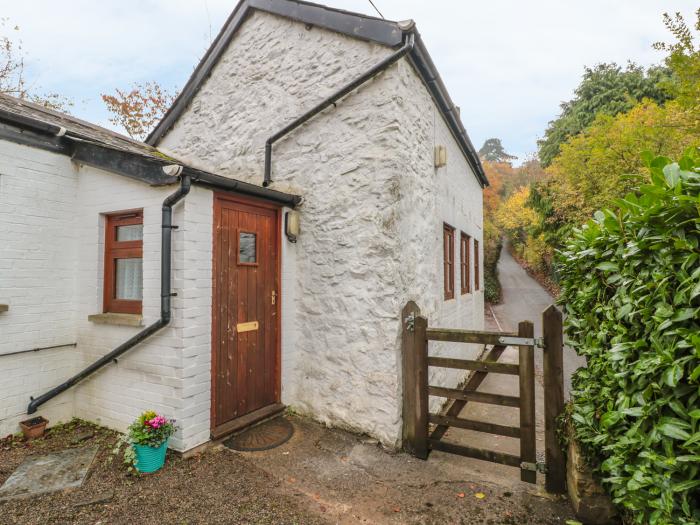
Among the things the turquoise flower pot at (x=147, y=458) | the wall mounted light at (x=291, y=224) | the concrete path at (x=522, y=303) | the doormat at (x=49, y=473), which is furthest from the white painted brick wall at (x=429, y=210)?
the doormat at (x=49, y=473)

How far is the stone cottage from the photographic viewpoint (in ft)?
13.1

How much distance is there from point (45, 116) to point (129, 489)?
16.7ft

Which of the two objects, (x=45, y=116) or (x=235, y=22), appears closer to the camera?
(x=45, y=116)

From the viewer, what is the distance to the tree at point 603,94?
2092cm

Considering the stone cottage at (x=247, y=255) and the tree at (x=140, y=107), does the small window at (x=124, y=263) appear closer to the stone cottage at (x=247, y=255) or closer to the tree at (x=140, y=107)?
the stone cottage at (x=247, y=255)

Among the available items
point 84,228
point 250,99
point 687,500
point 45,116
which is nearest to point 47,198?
point 84,228

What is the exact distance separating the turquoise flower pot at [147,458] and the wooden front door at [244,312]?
0.63 meters

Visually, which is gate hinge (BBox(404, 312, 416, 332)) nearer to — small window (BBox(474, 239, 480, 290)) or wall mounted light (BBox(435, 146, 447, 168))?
wall mounted light (BBox(435, 146, 447, 168))

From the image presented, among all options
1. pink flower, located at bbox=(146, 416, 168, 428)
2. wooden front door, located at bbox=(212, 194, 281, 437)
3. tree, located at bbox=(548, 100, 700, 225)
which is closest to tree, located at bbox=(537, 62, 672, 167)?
tree, located at bbox=(548, 100, 700, 225)

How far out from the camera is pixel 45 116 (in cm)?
511

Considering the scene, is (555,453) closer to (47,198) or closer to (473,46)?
(47,198)

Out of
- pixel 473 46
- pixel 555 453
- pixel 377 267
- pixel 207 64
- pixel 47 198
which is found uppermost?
pixel 473 46

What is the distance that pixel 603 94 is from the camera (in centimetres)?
2197

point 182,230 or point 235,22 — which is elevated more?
point 235,22
